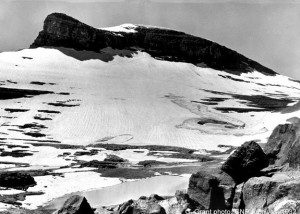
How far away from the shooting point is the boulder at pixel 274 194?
49.3ft

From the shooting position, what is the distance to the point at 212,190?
1780 cm

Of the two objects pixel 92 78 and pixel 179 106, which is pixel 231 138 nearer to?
pixel 179 106

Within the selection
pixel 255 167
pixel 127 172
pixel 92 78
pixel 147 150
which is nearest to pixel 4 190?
pixel 127 172

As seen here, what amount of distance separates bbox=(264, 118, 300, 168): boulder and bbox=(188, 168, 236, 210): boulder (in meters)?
2.92

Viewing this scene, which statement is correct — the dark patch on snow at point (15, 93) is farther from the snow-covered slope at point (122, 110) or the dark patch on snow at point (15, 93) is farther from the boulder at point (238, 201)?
the boulder at point (238, 201)

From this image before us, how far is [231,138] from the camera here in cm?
11244

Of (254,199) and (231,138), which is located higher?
(254,199)

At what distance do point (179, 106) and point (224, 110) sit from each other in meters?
15.5

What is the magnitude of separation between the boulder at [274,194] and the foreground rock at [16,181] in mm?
37985

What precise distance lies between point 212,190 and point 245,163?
279 centimetres

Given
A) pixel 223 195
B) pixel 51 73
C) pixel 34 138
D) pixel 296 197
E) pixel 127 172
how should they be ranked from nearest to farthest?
pixel 296 197
pixel 223 195
pixel 127 172
pixel 34 138
pixel 51 73

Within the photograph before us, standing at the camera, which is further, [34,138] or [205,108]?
[205,108]

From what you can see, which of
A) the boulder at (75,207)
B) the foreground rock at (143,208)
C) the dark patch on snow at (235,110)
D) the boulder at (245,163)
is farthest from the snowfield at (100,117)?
the boulder at (245,163)

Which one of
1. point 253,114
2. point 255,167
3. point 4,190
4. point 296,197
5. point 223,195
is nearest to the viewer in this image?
point 296,197
